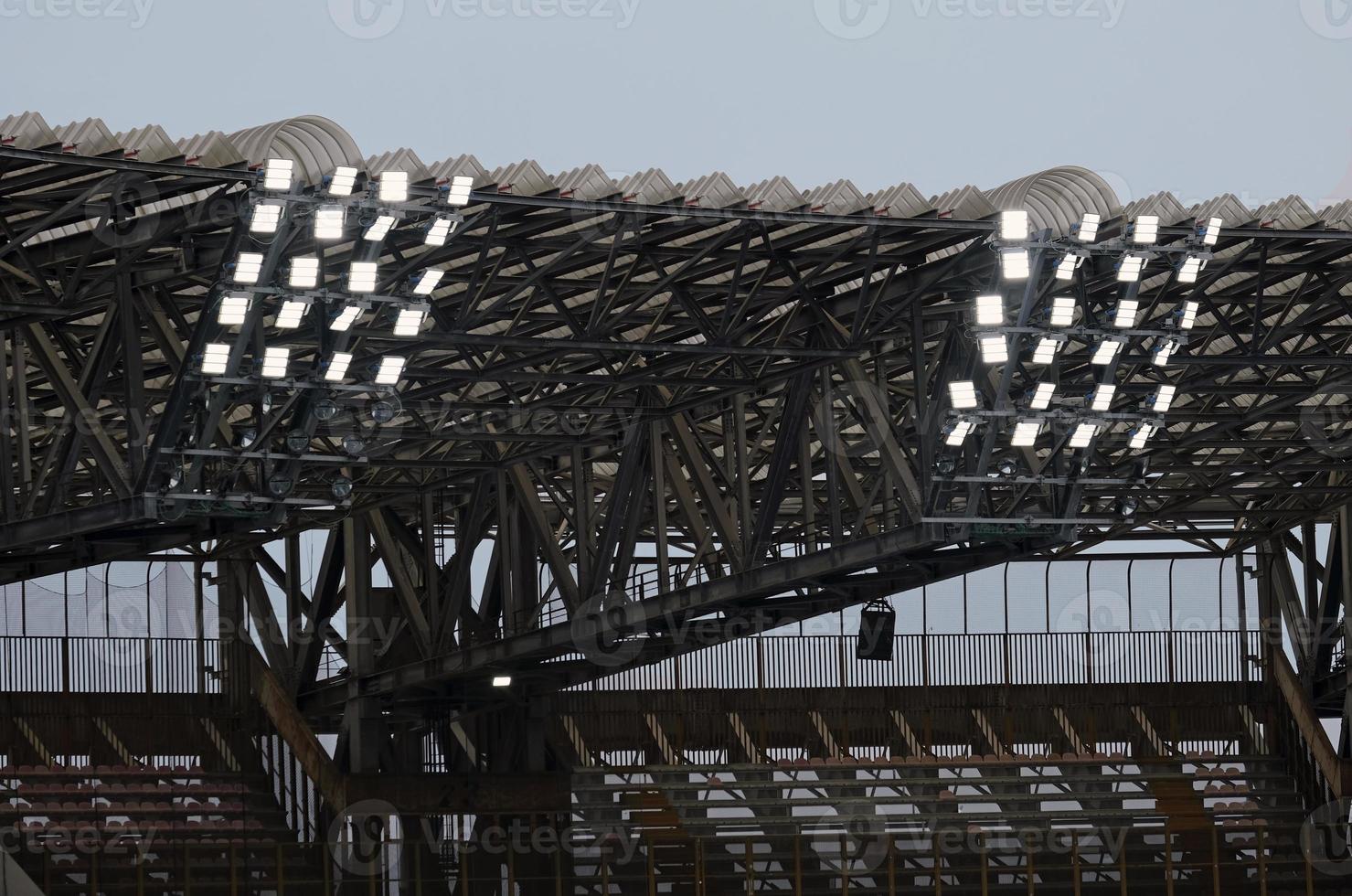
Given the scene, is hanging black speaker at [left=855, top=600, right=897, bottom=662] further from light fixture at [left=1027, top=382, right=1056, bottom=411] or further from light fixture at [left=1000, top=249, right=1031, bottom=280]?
light fixture at [left=1000, top=249, right=1031, bottom=280]

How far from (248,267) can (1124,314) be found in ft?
36.9

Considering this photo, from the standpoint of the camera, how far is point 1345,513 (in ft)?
168

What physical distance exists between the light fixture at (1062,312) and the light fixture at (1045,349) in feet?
0.71

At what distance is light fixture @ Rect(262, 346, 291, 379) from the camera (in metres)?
26.0

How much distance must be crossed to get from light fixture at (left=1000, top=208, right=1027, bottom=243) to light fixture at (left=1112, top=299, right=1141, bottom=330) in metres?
1.82

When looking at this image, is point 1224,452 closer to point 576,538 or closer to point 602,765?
point 602,765

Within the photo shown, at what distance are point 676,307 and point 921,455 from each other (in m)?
4.30

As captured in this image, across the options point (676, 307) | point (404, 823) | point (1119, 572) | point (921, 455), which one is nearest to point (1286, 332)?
point (921, 455)

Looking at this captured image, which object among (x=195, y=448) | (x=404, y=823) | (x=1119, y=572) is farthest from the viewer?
(x=1119, y=572)

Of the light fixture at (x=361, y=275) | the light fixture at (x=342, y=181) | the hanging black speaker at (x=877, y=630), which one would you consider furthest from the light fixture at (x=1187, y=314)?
the light fixture at (x=342, y=181)

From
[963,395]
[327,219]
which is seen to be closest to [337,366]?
[327,219]

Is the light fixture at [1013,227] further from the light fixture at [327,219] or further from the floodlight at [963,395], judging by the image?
the light fixture at [327,219]

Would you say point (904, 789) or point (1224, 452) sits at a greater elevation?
point (1224, 452)

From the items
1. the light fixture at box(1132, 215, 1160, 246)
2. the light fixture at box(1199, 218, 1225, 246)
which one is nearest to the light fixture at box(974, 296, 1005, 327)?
the light fixture at box(1132, 215, 1160, 246)
